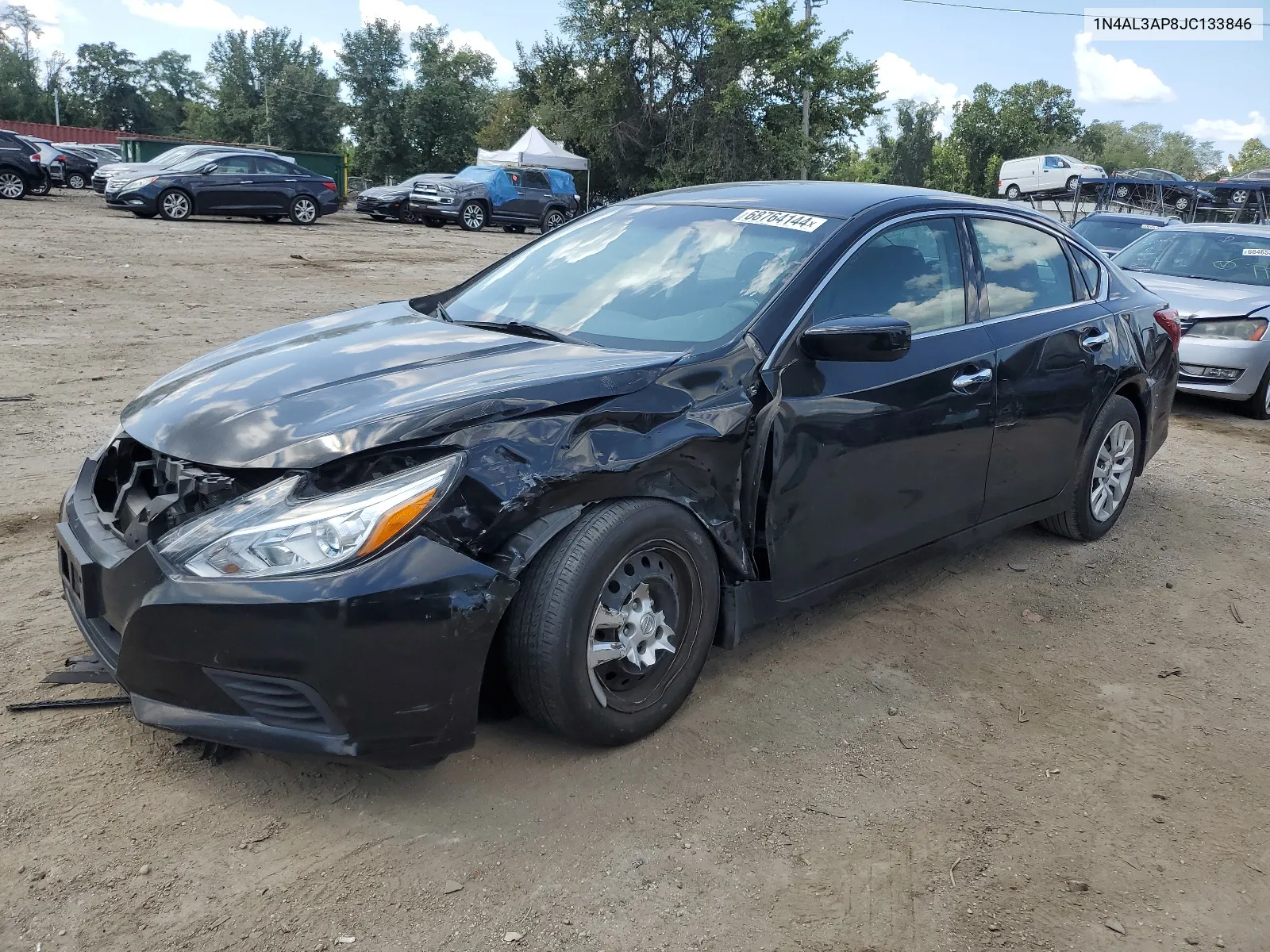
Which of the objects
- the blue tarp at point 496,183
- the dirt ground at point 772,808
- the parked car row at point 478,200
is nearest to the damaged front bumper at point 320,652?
the dirt ground at point 772,808

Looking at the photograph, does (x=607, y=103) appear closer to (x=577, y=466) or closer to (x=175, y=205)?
(x=175, y=205)

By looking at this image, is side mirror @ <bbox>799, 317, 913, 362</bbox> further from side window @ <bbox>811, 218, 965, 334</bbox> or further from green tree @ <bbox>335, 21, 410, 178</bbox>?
green tree @ <bbox>335, 21, 410, 178</bbox>

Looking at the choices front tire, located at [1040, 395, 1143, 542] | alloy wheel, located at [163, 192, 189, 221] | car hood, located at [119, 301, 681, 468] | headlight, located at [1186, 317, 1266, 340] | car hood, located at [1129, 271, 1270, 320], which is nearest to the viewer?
car hood, located at [119, 301, 681, 468]

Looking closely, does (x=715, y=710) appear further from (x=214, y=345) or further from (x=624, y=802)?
(x=214, y=345)

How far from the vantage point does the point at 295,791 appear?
2.83 m

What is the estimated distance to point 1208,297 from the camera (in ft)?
29.8

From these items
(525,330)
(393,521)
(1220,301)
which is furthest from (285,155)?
(393,521)

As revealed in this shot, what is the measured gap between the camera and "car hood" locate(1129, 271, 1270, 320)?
8.77 meters

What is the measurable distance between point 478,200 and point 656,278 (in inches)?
951

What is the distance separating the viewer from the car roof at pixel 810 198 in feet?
12.6

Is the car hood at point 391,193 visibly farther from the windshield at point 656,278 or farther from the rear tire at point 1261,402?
the windshield at point 656,278

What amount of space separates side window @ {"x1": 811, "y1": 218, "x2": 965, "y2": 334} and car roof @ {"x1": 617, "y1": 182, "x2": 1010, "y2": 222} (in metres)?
0.13

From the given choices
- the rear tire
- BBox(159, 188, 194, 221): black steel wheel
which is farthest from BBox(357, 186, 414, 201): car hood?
the rear tire

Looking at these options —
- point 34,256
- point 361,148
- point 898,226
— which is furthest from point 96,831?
point 361,148
